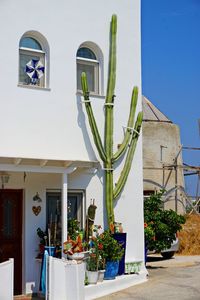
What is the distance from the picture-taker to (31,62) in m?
12.8

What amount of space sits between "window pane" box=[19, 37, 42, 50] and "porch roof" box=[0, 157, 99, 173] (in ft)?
9.38

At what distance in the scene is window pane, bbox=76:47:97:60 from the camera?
13.7 meters

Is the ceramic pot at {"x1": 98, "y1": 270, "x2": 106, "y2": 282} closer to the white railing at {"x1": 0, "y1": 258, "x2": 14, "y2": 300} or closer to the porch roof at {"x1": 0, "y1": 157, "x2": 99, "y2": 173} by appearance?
the porch roof at {"x1": 0, "y1": 157, "x2": 99, "y2": 173}

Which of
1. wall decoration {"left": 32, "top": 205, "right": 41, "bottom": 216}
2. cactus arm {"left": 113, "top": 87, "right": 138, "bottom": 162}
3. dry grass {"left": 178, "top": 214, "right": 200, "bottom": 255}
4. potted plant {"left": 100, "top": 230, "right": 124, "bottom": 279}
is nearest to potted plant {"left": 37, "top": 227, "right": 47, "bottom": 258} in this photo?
wall decoration {"left": 32, "top": 205, "right": 41, "bottom": 216}

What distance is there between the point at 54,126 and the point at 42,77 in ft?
3.84

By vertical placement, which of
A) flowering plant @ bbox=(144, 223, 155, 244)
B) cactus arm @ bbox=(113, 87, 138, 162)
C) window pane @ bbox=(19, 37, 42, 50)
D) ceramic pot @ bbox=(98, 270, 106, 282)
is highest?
window pane @ bbox=(19, 37, 42, 50)

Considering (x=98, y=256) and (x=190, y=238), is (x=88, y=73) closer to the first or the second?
(x=98, y=256)

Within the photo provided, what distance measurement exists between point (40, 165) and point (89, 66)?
3.42 meters

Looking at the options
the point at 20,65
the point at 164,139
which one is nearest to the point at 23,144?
the point at 20,65

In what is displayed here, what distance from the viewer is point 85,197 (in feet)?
43.8

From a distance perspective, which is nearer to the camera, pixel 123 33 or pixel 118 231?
pixel 118 231

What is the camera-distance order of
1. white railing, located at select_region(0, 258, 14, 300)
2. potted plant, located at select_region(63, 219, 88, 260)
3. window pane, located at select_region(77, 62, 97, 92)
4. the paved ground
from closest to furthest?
white railing, located at select_region(0, 258, 14, 300), the paved ground, potted plant, located at select_region(63, 219, 88, 260), window pane, located at select_region(77, 62, 97, 92)

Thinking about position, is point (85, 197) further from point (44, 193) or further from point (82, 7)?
point (82, 7)

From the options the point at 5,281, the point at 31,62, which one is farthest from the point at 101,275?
the point at 31,62
